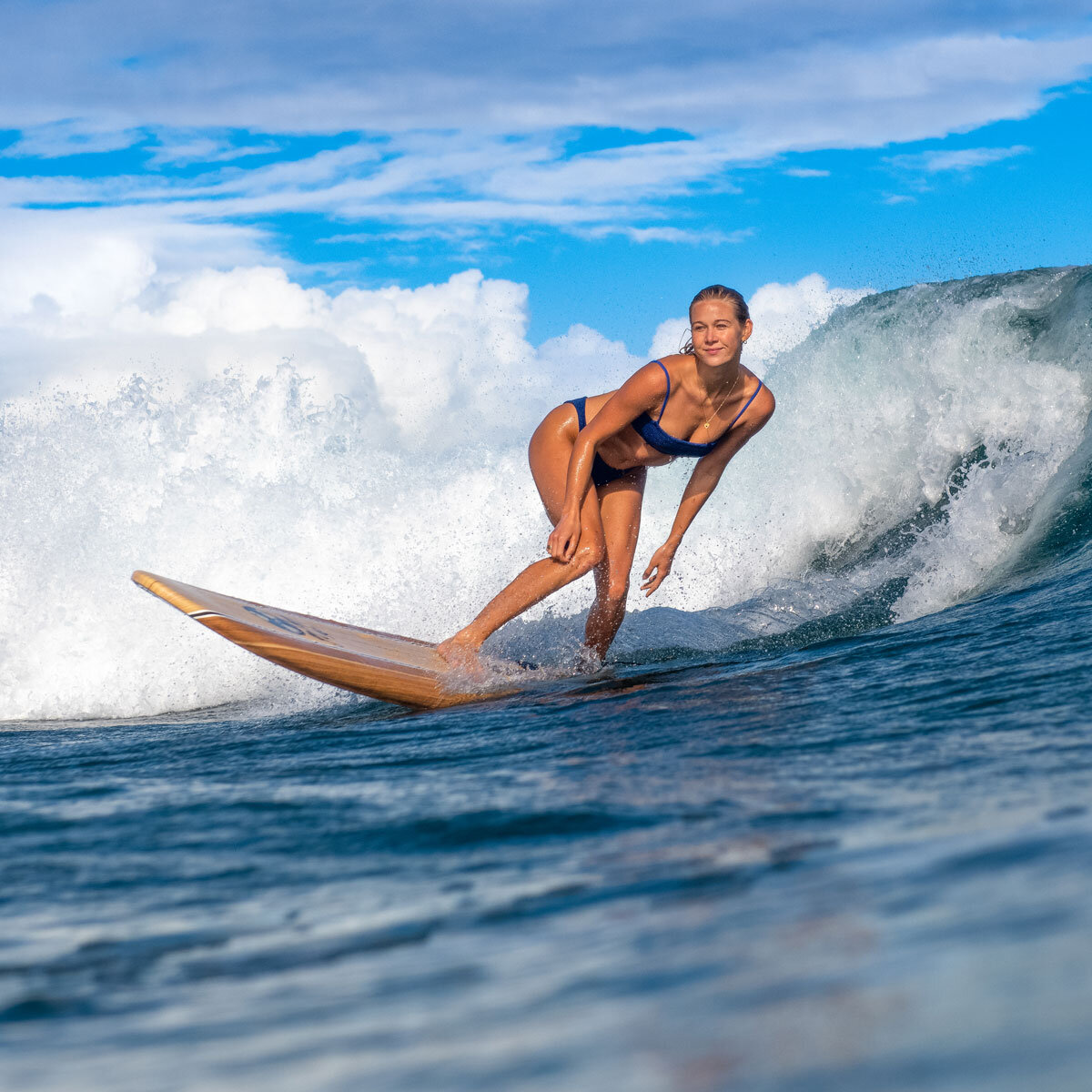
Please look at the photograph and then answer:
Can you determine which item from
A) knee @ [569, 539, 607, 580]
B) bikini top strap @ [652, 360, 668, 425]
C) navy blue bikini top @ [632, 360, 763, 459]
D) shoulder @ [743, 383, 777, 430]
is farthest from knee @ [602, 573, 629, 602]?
shoulder @ [743, 383, 777, 430]

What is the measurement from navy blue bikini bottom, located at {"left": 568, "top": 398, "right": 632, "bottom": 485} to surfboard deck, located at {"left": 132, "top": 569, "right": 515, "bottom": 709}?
1088 millimetres

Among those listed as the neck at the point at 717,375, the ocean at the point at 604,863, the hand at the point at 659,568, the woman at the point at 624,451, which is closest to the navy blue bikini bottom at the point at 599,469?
the woman at the point at 624,451

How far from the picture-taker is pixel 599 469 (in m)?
5.27

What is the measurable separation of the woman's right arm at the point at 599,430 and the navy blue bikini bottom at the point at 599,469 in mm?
272

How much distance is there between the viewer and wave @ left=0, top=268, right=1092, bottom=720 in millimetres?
6973

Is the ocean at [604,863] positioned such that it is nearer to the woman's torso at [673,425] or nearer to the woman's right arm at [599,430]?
the woman's right arm at [599,430]

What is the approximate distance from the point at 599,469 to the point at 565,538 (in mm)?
559

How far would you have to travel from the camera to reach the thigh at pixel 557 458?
201 inches

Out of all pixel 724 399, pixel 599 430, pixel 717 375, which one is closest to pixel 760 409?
pixel 724 399

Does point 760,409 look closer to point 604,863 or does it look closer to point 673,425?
point 673,425

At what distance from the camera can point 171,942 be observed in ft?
5.75

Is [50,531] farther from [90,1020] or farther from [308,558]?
[90,1020]

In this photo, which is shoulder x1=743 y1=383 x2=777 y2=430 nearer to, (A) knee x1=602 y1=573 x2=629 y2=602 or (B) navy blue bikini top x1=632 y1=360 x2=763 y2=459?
(B) navy blue bikini top x1=632 y1=360 x2=763 y2=459

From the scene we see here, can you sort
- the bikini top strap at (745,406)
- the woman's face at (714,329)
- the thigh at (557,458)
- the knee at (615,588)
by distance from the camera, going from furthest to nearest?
the knee at (615,588)
the thigh at (557,458)
the bikini top strap at (745,406)
the woman's face at (714,329)
